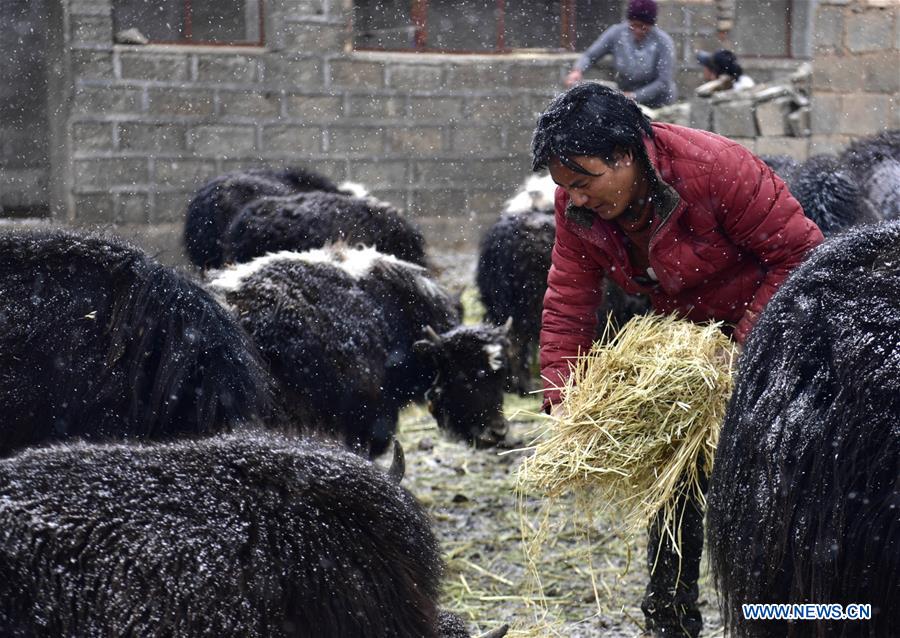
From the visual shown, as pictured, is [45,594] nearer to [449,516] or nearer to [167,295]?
[167,295]

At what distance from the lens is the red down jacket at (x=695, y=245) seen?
3230mm

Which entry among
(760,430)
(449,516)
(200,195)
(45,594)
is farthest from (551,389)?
(200,195)

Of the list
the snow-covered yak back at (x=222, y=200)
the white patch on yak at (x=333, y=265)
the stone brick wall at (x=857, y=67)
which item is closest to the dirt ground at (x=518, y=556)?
the white patch on yak at (x=333, y=265)

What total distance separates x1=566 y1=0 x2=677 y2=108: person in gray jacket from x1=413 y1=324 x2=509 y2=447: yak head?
5.01m

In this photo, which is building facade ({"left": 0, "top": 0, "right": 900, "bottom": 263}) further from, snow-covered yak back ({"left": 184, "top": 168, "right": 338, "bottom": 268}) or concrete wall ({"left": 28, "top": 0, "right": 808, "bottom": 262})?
snow-covered yak back ({"left": 184, "top": 168, "right": 338, "bottom": 268})

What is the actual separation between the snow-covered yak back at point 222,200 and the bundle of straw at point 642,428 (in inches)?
162

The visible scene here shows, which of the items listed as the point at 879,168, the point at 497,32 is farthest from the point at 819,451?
the point at 497,32

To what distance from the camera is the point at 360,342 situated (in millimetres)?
4613

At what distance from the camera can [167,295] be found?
3.53m

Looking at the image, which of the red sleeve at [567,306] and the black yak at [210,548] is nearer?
the black yak at [210,548]

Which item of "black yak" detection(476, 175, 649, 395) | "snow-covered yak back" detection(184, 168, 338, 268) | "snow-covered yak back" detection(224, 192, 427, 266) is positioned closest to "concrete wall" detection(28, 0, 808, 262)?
"snow-covered yak back" detection(184, 168, 338, 268)

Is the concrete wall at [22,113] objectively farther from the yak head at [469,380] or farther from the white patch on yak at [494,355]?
the white patch on yak at [494,355]

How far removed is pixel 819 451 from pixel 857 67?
6.66 m

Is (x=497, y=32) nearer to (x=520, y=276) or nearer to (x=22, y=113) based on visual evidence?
(x=22, y=113)
